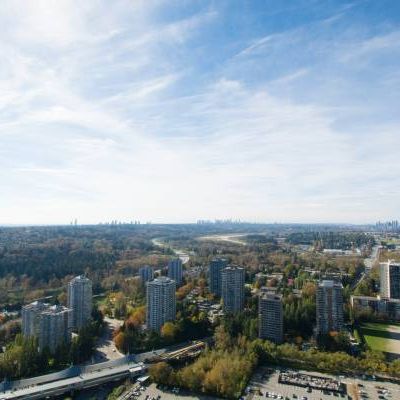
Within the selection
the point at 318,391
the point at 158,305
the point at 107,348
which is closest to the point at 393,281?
the point at 318,391

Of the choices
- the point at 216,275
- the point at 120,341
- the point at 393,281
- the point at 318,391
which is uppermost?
the point at 216,275

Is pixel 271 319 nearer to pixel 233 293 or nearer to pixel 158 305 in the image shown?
pixel 233 293

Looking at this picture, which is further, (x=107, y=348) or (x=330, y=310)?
(x=330, y=310)

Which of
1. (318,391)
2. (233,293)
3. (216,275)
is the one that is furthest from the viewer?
(216,275)

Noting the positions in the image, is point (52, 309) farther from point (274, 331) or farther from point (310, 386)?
point (310, 386)

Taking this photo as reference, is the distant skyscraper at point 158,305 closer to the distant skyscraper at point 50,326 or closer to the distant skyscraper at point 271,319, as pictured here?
the distant skyscraper at point 50,326

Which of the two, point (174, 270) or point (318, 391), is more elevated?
point (174, 270)

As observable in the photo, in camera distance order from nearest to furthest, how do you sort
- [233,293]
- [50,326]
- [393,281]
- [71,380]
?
[71,380] → [50,326] → [233,293] → [393,281]

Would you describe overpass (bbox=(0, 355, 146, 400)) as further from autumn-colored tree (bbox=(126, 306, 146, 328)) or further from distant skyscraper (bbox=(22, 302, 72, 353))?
autumn-colored tree (bbox=(126, 306, 146, 328))
